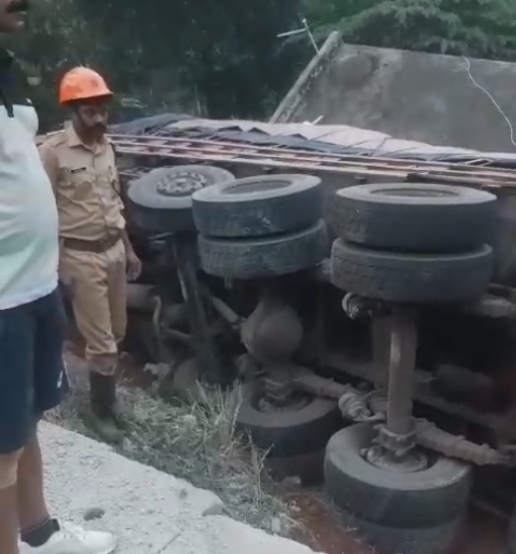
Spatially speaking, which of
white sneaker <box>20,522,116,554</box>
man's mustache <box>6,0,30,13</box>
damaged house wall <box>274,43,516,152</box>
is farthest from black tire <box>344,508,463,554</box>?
damaged house wall <box>274,43,516,152</box>

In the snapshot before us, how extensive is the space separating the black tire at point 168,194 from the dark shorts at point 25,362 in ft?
9.16

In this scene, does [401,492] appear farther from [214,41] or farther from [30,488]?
[214,41]

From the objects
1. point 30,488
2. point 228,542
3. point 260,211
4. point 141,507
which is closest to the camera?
point 30,488

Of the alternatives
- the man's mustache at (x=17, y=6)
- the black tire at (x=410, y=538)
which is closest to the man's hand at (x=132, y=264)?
the black tire at (x=410, y=538)

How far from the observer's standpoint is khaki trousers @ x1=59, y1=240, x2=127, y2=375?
169 inches

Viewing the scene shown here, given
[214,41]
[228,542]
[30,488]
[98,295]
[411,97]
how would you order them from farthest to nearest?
[214,41] < [411,97] < [98,295] < [228,542] < [30,488]

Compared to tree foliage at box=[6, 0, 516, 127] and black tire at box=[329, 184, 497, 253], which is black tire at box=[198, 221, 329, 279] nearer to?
black tire at box=[329, 184, 497, 253]

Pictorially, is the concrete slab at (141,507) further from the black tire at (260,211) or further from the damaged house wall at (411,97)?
the damaged house wall at (411,97)

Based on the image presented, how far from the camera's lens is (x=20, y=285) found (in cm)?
227

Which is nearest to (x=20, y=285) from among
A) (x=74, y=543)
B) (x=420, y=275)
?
(x=74, y=543)

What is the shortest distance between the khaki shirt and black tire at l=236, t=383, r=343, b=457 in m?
1.31

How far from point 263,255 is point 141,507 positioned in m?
1.72

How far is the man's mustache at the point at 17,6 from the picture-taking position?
2188mm

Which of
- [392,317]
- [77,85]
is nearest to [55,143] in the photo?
[77,85]
